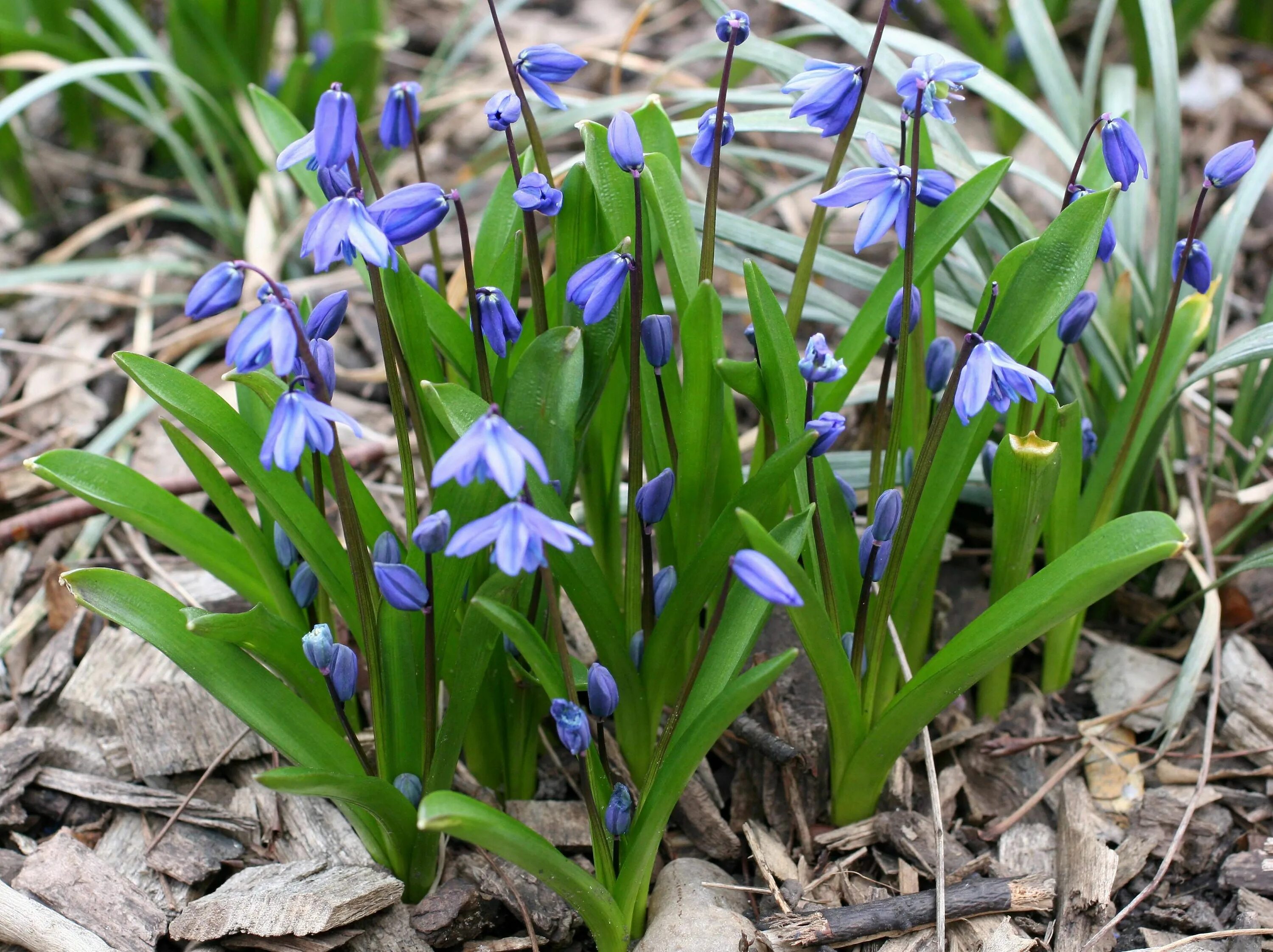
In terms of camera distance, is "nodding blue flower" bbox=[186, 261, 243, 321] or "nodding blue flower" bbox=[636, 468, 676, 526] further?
"nodding blue flower" bbox=[636, 468, 676, 526]

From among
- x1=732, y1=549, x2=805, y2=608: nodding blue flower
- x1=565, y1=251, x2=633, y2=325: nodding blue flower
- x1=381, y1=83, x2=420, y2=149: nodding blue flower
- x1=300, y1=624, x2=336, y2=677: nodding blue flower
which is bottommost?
x1=300, y1=624, x2=336, y2=677: nodding blue flower

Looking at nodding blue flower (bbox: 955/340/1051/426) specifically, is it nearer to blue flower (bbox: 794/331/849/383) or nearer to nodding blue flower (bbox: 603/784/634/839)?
blue flower (bbox: 794/331/849/383)

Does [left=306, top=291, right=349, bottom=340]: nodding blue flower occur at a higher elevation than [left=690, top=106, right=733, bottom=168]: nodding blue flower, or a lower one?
lower

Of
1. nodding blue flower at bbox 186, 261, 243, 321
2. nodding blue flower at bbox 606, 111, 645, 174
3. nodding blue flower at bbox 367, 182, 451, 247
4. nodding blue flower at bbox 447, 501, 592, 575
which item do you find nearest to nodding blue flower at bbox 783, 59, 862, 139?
nodding blue flower at bbox 606, 111, 645, 174

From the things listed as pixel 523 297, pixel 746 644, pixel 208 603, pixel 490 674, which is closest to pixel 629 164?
pixel 746 644

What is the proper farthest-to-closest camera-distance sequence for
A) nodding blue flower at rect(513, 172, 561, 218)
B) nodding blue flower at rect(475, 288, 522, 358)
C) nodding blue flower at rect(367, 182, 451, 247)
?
nodding blue flower at rect(475, 288, 522, 358) → nodding blue flower at rect(513, 172, 561, 218) → nodding blue flower at rect(367, 182, 451, 247)

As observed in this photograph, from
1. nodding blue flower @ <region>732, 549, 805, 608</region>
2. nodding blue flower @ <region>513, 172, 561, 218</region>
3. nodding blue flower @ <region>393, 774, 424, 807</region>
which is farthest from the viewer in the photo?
nodding blue flower @ <region>393, 774, 424, 807</region>

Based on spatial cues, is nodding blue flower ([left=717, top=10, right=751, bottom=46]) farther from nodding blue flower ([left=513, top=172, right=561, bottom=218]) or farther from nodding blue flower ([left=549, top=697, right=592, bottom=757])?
nodding blue flower ([left=549, top=697, right=592, bottom=757])

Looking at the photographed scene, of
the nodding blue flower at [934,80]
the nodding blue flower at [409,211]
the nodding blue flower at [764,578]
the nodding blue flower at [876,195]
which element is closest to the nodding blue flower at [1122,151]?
the nodding blue flower at [934,80]

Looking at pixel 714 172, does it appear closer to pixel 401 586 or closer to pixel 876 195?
pixel 876 195
